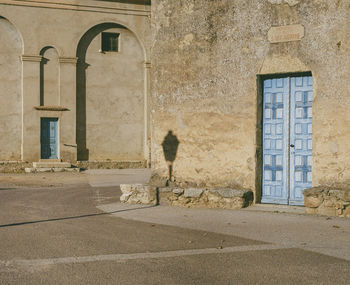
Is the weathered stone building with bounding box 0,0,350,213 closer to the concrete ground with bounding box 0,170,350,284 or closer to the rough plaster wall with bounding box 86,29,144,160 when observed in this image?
the concrete ground with bounding box 0,170,350,284

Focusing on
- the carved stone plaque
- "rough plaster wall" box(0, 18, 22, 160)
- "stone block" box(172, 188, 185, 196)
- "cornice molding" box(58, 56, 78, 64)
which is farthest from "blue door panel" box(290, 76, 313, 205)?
"rough plaster wall" box(0, 18, 22, 160)

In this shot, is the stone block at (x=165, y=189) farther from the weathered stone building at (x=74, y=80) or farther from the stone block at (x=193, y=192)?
the weathered stone building at (x=74, y=80)

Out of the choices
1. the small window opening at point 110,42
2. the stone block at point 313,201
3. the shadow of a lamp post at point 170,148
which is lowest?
the stone block at point 313,201

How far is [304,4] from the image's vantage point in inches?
380

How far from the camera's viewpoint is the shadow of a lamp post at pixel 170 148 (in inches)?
433

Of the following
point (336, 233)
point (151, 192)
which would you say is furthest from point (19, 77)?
point (336, 233)

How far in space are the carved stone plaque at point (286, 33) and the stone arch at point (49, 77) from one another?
45.4ft

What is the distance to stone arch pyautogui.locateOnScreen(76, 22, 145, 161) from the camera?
2239 cm

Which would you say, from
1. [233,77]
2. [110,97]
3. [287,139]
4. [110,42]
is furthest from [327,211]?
[110,42]

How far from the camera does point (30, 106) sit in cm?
2144

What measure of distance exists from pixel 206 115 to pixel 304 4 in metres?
2.96

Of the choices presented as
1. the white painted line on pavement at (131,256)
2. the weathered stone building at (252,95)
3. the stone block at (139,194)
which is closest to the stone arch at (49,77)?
the weathered stone building at (252,95)

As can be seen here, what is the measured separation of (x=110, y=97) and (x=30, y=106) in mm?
3577

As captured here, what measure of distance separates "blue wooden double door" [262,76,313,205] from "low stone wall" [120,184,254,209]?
2.01 feet
